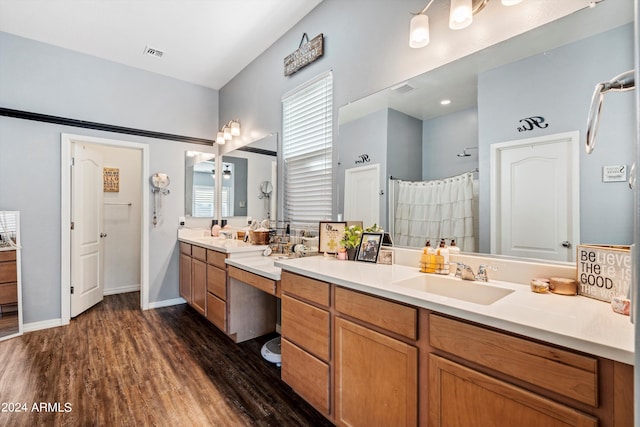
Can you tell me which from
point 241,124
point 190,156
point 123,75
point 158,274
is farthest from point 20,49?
point 158,274

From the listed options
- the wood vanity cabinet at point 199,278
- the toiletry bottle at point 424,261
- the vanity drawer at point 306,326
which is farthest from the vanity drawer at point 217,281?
the toiletry bottle at point 424,261

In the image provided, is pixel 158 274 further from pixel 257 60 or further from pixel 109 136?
pixel 257 60

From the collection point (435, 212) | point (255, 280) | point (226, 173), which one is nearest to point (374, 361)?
point (435, 212)

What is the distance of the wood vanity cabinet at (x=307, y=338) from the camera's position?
156 cm

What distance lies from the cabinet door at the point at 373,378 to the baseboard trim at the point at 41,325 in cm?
339

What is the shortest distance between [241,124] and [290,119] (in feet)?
3.70

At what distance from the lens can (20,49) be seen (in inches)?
117

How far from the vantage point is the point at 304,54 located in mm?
2613

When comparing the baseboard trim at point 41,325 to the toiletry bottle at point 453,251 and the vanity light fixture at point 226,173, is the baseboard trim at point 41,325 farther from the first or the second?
the toiletry bottle at point 453,251

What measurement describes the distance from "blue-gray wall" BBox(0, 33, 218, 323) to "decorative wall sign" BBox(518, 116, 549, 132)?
12.9 ft

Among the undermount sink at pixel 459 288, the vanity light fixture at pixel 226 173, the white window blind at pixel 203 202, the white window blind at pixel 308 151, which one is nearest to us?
the undermount sink at pixel 459 288

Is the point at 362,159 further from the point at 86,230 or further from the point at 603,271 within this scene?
the point at 86,230

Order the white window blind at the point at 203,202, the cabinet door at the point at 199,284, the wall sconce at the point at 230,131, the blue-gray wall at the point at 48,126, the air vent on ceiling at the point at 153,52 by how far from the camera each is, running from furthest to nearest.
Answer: the white window blind at the point at 203,202
the wall sconce at the point at 230,131
the air vent on ceiling at the point at 153,52
the cabinet door at the point at 199,284
the blue-gray wall at the point at 48,126

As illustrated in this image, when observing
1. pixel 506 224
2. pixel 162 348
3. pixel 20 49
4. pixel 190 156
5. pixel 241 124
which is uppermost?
pixel 20 49
